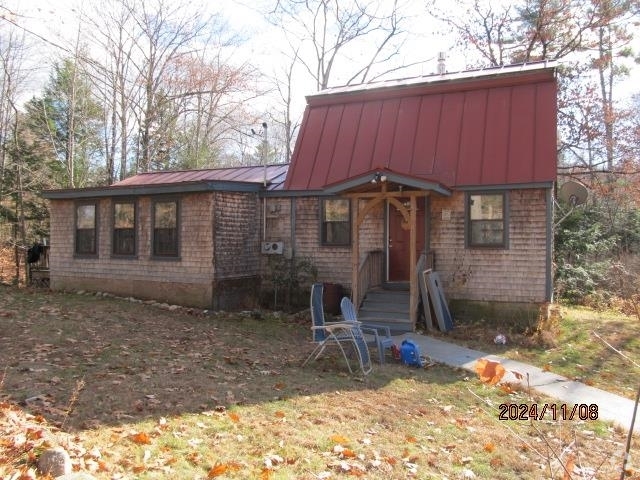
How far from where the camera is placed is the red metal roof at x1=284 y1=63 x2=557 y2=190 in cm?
1128

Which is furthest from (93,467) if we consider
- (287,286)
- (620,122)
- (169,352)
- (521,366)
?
(620,122)

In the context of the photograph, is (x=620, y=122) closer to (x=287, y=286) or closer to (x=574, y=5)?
(x=574, y=5)

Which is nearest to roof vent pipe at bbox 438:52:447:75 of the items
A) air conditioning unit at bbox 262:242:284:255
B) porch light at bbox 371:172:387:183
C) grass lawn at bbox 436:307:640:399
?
porch light at bbox 371:172:387:183

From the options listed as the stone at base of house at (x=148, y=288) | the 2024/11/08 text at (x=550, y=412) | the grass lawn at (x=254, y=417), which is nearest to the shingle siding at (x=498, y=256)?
the grass lawn at (x=254, y=417)

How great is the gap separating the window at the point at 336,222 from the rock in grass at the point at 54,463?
9.55m

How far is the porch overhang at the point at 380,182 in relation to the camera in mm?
10375

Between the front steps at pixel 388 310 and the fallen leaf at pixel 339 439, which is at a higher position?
the front steps at pixel 388 310

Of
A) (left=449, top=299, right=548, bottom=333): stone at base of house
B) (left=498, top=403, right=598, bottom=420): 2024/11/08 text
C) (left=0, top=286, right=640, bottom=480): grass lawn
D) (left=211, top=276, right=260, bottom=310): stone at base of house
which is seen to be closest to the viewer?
(left=0, top=286, right=640, bottom=480): grass lawn

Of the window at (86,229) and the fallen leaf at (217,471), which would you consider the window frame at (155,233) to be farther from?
the fallen leaf at (217,471)

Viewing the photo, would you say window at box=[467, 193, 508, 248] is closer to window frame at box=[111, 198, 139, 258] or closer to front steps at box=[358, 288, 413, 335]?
front steps at box=[358, 288, 413, 335]

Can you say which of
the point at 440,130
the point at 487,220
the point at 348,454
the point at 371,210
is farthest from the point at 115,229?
the point at 348,454

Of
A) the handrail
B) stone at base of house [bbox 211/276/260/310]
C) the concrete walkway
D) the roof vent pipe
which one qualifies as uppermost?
the roof vent pipe

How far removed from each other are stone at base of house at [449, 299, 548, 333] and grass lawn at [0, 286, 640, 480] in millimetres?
1763

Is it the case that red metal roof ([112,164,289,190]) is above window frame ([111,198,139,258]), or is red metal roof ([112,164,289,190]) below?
above
